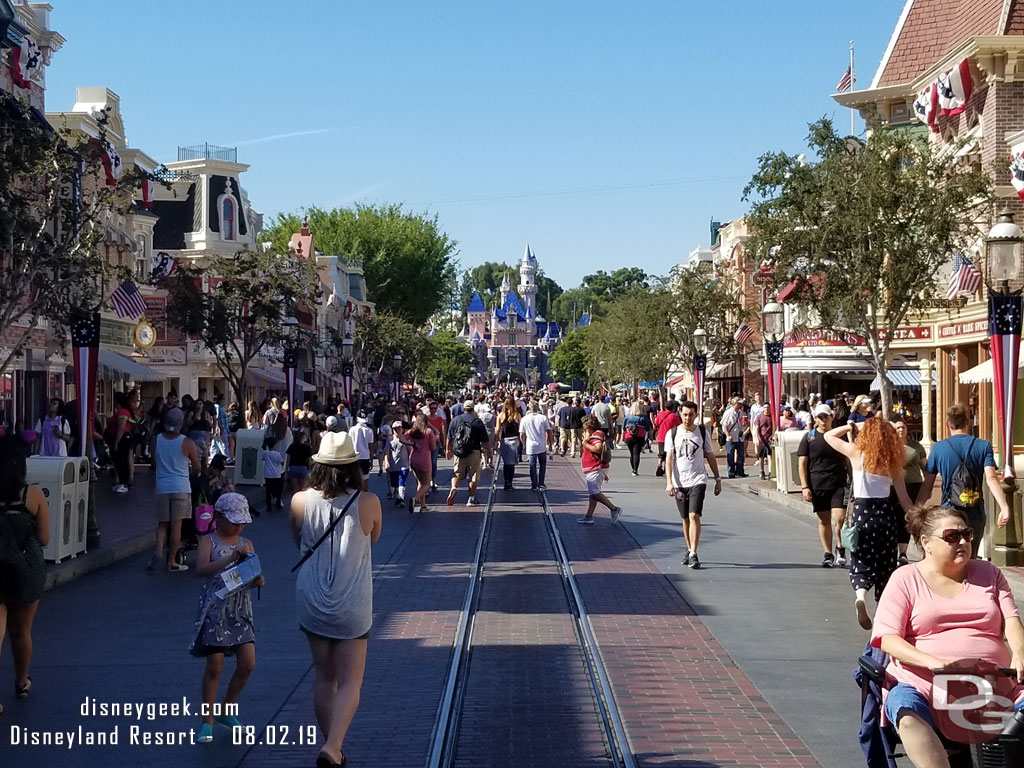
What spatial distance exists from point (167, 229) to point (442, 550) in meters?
42.4

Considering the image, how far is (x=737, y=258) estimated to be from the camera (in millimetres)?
61219

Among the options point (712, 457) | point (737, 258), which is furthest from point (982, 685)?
point (737, 258)

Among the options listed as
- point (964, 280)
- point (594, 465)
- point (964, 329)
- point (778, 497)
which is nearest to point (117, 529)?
point (594, 465)

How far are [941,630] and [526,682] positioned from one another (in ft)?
11.9

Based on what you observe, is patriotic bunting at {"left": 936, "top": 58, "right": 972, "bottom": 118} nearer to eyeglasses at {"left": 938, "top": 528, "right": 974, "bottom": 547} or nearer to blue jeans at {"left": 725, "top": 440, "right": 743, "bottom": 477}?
blue jeans at {"left": 725, "top": 440, "right": 743, "bottom": 477}

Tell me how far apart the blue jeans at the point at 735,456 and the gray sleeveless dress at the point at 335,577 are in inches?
898

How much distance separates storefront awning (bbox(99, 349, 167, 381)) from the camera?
35.2m

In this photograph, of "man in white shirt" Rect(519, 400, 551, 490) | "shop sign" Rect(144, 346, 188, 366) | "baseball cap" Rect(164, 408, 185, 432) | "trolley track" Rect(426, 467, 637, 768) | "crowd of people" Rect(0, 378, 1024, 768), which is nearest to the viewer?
"crowd of people" Rect(0, 378, 1024, 768)

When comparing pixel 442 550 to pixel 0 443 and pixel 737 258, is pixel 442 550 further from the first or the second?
pixel 737 258

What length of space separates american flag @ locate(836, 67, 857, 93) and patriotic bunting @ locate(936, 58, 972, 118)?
20.0 ft

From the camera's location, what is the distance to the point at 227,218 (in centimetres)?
5538

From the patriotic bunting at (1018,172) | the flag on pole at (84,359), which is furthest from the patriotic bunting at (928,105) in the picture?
the flag on pole at (84,359)

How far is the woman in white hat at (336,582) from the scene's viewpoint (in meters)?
6.20

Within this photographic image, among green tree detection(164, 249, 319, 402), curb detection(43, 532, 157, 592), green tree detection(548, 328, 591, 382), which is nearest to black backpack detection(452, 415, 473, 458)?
curb detection(43, 532, 157, 592)
